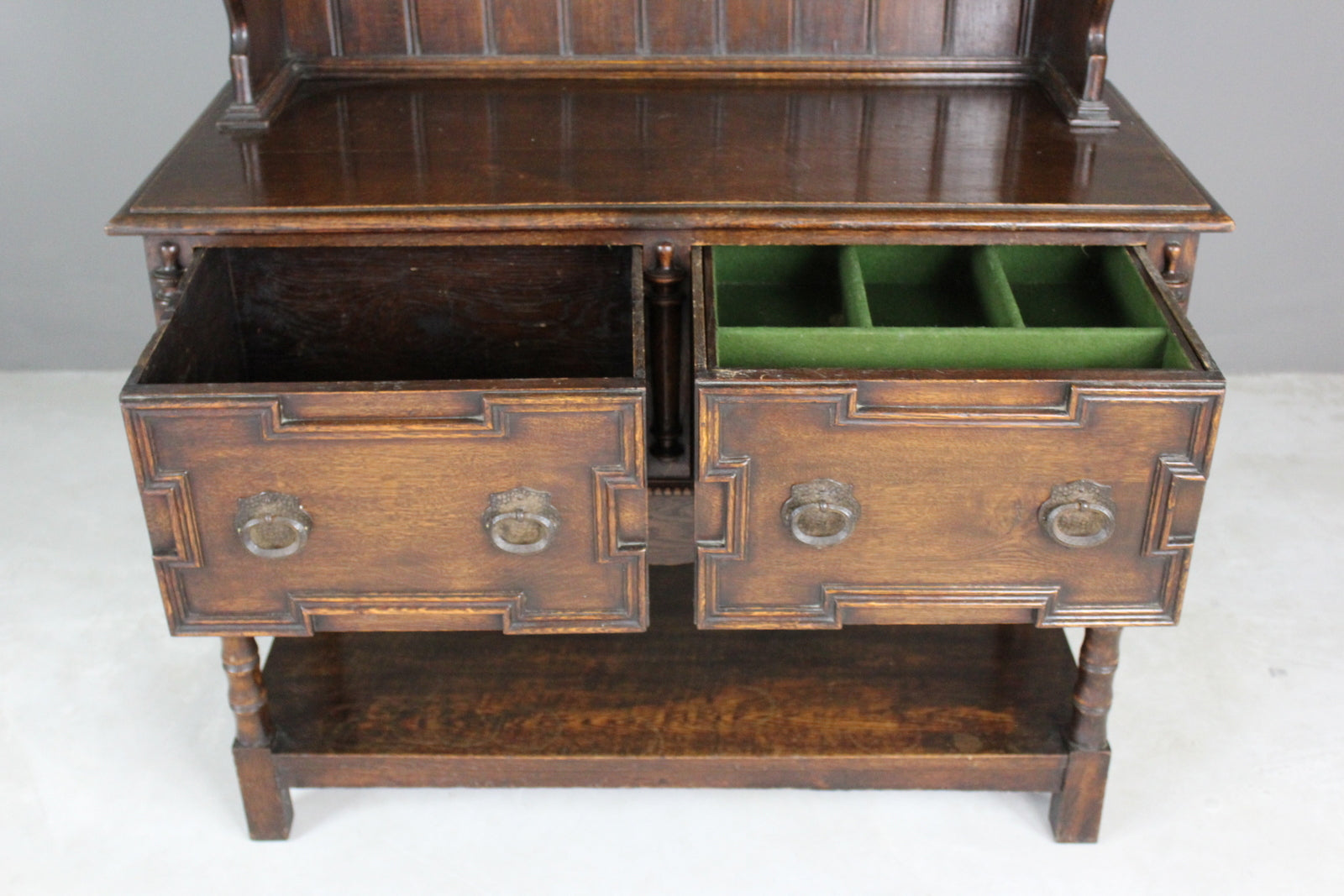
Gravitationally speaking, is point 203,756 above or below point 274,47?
below

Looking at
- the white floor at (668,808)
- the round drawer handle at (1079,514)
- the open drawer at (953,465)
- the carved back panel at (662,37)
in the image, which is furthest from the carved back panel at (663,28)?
the white floor at (668,808)

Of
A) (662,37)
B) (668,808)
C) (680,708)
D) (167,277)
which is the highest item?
(662,37)

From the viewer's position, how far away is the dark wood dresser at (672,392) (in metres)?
1.52

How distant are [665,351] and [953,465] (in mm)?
399

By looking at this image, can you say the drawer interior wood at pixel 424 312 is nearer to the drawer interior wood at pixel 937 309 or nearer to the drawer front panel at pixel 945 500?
the drawer interior wood at pixel 937 309

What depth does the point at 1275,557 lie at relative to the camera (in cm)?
244

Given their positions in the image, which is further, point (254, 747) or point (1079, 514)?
point (254, 747)

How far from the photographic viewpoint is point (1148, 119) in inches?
107

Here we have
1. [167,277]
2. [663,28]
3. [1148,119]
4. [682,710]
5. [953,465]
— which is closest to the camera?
[953,465]

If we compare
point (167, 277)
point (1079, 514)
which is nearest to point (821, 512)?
point (1079, 514)

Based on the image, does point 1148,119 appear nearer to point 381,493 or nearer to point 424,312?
point 424,312

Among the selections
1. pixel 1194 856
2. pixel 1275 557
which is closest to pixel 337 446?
pixel 1194 856

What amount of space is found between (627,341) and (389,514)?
53 centimetres

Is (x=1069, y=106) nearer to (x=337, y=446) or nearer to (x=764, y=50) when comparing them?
(x=764, y=50)
